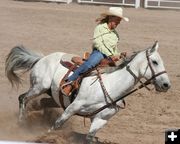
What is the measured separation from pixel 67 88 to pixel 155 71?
1188 millimetres

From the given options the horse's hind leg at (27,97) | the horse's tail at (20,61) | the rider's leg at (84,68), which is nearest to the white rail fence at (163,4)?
the horse's tail at (20,61)

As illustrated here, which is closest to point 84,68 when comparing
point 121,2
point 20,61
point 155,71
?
point 155,71

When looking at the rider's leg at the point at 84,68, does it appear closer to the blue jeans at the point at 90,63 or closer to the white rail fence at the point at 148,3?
the blue jeans at the point at 90,63

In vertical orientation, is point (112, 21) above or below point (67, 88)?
above

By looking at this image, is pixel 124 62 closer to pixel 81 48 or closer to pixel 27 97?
pixel 27 97

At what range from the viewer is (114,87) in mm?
7266

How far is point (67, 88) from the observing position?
7.51 metres

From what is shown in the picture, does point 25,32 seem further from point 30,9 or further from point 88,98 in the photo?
point 88,98

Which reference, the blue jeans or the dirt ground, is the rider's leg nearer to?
the blue jeans

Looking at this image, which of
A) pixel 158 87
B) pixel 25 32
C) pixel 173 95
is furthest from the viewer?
pixel 25 32

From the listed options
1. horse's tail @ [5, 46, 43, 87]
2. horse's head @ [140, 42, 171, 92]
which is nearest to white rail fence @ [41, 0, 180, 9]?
horse's tail @ [5, 46, 43, 87]

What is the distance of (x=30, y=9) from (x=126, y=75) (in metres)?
14.1

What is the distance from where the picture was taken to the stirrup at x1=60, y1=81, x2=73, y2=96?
7473 millimetres

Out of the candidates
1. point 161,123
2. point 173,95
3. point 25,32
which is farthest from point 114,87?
point 25,32
